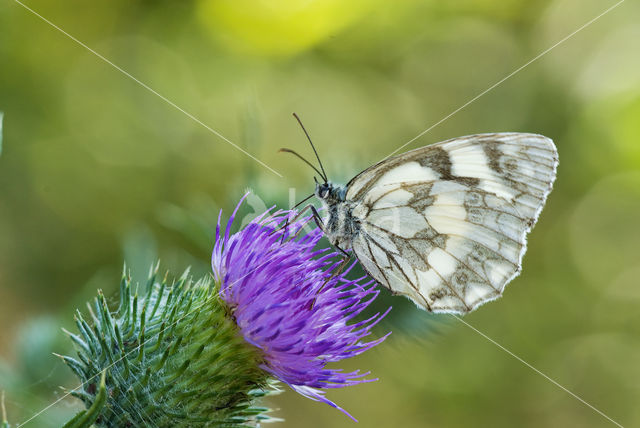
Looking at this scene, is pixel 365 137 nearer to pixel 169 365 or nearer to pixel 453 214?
pixel 453 214

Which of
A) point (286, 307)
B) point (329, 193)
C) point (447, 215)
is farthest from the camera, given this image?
point (447, 215)

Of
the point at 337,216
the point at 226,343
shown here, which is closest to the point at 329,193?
the point at 337,216

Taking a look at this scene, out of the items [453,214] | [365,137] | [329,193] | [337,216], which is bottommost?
[453,214]

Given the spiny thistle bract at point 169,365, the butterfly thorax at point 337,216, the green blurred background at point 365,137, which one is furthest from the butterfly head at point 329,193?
the green blurred background at point 365,137

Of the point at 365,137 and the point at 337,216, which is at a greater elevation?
the point at 365,137

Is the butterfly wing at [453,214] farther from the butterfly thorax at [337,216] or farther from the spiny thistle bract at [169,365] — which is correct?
the spiny thistle bract at [169,365]

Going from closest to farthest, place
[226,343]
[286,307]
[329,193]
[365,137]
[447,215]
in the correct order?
[286,307] → [226,343] → [329,193] → [447,215] → [365,137]

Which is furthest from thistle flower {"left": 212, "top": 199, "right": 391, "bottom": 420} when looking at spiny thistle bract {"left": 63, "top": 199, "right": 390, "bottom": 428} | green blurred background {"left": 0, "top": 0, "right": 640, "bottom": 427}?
green blurred background {"left": 0, "top": 0, "right": 640, "bottom": 427}
